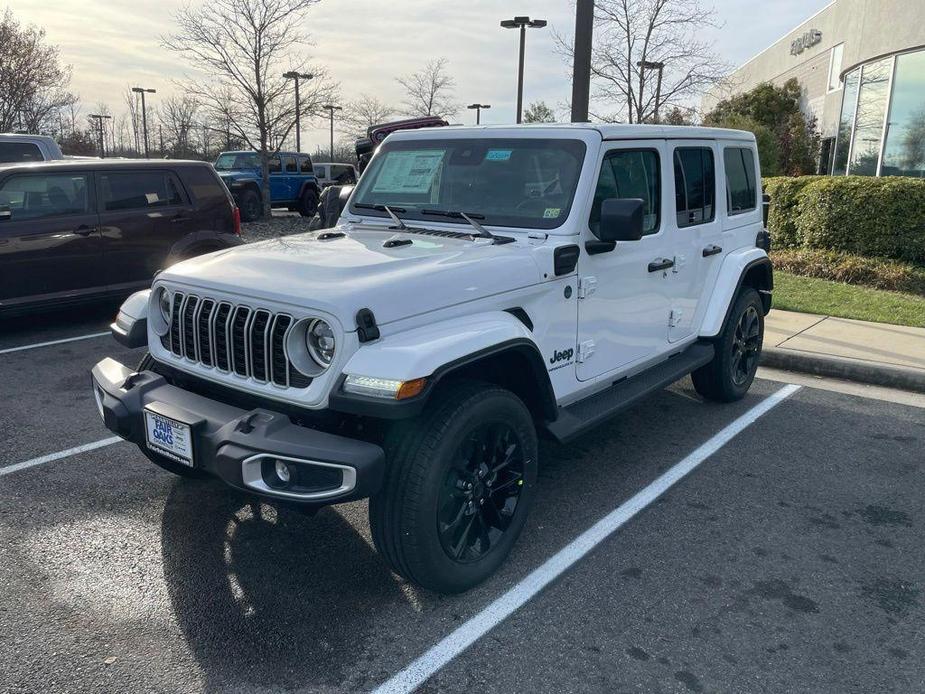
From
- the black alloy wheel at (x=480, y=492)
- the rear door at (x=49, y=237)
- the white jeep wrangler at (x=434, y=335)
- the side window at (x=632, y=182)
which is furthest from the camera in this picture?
the rear door at (x=49, y=237)

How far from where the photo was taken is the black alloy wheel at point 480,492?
3162mm

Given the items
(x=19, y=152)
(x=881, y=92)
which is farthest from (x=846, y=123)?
(x=19, y=152)

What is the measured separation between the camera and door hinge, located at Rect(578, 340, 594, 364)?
395 centimetres

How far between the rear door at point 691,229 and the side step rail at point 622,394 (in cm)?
18

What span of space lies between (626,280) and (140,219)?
5872 millimetres

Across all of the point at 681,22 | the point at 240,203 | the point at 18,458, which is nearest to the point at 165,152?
the point at 240,203

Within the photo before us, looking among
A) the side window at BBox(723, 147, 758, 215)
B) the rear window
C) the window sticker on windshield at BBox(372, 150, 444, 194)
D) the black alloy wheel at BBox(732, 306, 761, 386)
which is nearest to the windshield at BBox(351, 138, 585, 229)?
the window sticker on windshield at BBox(372, 150, 444, 194)

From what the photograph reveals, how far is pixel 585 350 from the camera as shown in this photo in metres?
3.98

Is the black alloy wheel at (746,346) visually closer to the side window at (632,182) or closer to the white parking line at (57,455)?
the side window at (632,182)

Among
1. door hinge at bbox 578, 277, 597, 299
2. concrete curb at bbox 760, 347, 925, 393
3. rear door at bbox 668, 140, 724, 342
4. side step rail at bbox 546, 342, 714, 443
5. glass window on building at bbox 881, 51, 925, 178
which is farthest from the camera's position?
glass window on building at bbox 881, 51, 925, 178

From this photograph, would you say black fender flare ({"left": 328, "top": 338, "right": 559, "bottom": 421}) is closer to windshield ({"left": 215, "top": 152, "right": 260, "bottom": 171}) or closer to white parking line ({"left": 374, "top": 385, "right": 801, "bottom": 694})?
white parking line ({"left": 374, "top": 385, "right": 801, "bottom": 694})

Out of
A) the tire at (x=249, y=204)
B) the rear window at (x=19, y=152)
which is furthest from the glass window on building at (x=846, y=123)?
the rear window at (x=19, y=152)

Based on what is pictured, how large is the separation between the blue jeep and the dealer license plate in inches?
758

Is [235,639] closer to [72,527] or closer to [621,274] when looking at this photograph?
[72,527]
